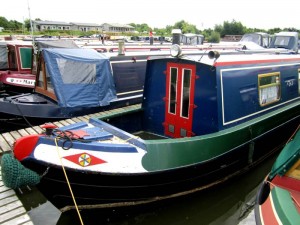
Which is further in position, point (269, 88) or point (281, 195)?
point (269, 88)

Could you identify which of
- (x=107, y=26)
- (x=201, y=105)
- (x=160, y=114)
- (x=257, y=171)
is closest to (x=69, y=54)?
(x=160, y=114)

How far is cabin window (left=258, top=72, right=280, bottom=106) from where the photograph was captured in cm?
532

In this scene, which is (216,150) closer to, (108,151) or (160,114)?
(160,114)

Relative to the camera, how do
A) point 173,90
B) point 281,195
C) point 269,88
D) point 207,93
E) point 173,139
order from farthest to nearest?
point 269,88 → point 173,90 → point 207,93 → point 173,139 → point 281,195

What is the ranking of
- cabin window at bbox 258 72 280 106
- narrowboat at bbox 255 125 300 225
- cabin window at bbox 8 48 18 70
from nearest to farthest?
narrowboat at bbox 255 125 300 225 → cabin window at bbox 258 72 280 106 → cabin window at bbox 8 48 18 70

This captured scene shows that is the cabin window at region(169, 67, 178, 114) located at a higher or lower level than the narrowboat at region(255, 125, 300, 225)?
higher

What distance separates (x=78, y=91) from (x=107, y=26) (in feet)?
225

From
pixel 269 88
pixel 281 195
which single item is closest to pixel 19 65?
pixel 269 88

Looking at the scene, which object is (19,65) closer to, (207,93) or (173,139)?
(207,93)

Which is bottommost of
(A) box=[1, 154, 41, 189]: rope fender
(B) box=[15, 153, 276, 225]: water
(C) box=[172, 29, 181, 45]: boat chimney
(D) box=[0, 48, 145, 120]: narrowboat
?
(B) box=[15, 153, 276, 225]: water

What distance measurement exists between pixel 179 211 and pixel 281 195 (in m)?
1.97

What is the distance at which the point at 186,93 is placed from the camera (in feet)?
15.8

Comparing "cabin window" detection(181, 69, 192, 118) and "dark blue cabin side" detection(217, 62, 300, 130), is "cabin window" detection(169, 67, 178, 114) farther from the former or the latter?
"dark blue cabin side" detection(217, 62, 300, 130)

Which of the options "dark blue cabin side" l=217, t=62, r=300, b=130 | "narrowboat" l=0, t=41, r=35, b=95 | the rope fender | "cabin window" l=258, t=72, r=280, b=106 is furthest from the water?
"narrowboat" l=0, t=41, r=35, b=95
